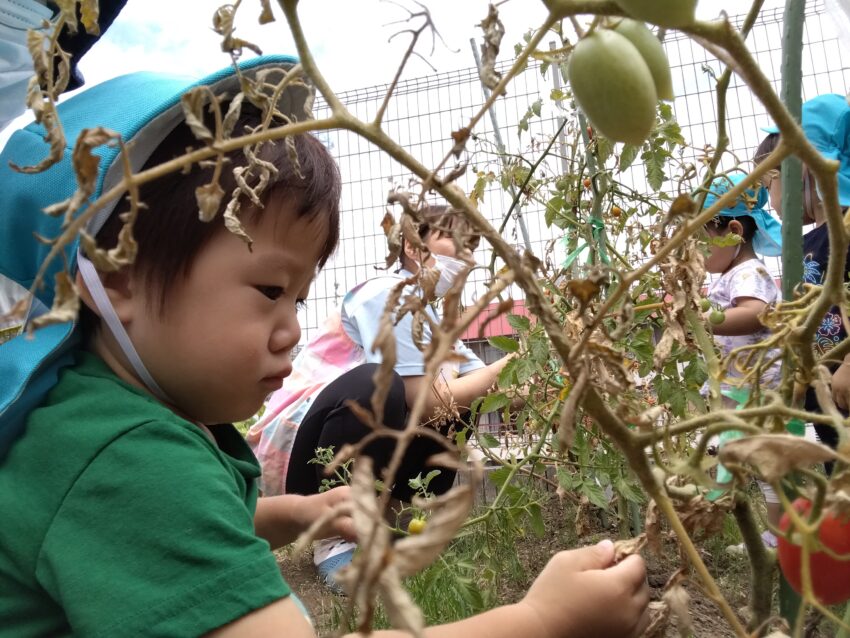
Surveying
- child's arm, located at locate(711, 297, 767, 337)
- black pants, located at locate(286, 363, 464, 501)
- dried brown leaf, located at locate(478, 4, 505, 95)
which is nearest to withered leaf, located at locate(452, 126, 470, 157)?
dried brown leaf, located at locate(478, 4, 505, 95)

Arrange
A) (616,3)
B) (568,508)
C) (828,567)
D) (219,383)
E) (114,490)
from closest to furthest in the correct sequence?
1. (616,3)
2. (828,567)
3. (114,490)
4. (219,383)
5. (568,508)

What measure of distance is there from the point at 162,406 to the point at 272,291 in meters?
0.17

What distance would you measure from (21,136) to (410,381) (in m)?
1.27

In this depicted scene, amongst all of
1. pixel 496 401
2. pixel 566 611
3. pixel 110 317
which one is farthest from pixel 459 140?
pixel 496 401

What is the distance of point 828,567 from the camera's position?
1.53 ft

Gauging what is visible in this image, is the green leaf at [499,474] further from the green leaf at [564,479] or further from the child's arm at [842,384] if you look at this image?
the child's arm at [842,384]

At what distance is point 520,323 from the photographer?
1264 mm

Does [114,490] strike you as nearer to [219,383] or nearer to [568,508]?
[219,383]

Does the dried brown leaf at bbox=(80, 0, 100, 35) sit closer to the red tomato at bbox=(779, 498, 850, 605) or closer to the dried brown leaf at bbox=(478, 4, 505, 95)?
the dried brown leaf at bbox=(478, 4, 505, 95)

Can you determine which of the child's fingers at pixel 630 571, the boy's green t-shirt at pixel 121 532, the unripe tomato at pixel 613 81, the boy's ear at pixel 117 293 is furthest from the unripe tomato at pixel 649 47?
the boy's ear at pixel 117 293

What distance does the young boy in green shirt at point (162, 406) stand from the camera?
63cm

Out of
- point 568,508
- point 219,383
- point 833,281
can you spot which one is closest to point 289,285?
point 219,383

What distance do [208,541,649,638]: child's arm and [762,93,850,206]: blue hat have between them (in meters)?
1.14

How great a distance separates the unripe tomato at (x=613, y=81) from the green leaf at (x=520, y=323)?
0.89 meters
